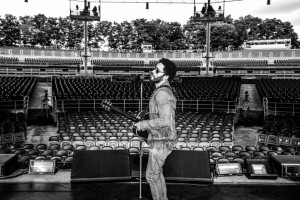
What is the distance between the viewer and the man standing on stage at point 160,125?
4.19 meters

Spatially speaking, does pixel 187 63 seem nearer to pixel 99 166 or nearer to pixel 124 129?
pixel 124 129

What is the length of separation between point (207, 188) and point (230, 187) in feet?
1.56

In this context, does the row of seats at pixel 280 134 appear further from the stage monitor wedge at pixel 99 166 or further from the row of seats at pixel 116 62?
the row of seats at pixel 116 62

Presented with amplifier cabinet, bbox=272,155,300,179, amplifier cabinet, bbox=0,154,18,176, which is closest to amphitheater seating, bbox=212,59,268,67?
amplifier cabinet, bbox=272,155,300,179

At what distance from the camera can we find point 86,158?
5809 mm

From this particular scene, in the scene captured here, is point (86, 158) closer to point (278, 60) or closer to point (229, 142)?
point (229, 142)

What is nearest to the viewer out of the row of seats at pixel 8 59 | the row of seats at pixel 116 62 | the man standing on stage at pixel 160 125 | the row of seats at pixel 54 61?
the man standing on stage at pixel 160 125

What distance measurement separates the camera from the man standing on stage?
4.19 m

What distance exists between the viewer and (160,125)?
415 centimetres

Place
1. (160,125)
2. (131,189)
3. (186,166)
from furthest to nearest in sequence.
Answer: (186,166) → (131,189) → (160,125)

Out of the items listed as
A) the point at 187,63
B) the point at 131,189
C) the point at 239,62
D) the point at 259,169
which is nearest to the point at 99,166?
the point at 131,189

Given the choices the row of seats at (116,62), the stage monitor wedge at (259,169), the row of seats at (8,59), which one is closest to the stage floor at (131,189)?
the stage monitor wedge at (259,169)

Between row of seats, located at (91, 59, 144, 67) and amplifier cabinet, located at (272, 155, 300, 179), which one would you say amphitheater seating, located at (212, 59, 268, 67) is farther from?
amplifier cabinet, located at (272, 155, 300, 179)

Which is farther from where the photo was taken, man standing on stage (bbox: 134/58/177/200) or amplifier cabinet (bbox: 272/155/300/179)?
amplifier cabinet (bbox: 272/155/300/179)
